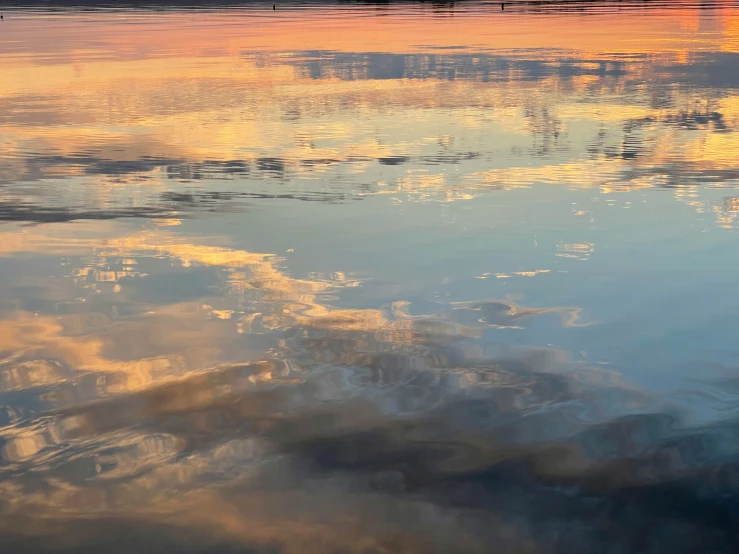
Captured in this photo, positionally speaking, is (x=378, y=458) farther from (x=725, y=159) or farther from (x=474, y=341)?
(x=725, y=159)

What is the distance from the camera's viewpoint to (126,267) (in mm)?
12086

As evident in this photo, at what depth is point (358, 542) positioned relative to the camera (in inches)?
233

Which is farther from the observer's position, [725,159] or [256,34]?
[256,34]

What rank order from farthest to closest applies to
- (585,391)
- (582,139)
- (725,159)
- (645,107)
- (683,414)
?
(645,107) → (582,139) → (725,159) → (585,391) → (683,414)

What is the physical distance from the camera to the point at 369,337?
31.4 feet

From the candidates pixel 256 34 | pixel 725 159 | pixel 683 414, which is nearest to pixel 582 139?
pixel 725 159

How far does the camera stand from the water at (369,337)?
20.6 feet

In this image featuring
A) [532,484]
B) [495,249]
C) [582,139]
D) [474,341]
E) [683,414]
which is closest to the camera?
[532,484]

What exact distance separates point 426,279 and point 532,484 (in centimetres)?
517

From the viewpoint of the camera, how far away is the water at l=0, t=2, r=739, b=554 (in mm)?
6277

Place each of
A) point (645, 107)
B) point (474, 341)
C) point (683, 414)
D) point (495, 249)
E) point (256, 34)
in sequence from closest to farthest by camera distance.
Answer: point (683, 414), point (474, 341), point (495, 249), point (645, 107), point (256, 34)

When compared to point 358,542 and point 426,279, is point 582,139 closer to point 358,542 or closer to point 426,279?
point 426,279

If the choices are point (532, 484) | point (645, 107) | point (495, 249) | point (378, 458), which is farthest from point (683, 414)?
point (645, 107)

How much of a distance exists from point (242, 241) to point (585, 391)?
6.13 metres
